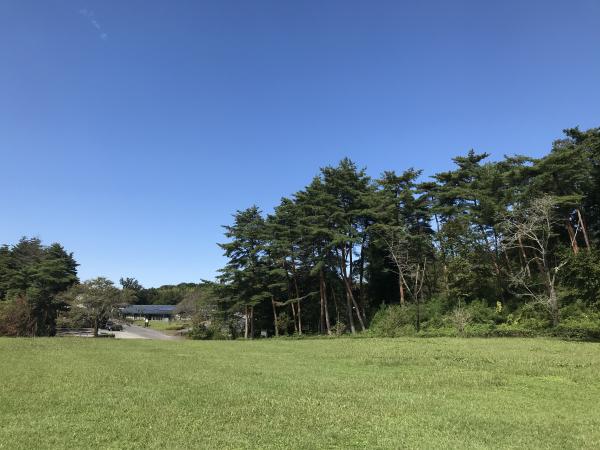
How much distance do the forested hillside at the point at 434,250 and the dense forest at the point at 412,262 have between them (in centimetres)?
13

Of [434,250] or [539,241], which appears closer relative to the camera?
[539,241]

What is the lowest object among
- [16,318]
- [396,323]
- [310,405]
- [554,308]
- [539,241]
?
[310,405]

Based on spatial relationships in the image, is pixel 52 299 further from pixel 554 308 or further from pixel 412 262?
pixel 554 308

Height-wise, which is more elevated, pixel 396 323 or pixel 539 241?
pixel 539 241

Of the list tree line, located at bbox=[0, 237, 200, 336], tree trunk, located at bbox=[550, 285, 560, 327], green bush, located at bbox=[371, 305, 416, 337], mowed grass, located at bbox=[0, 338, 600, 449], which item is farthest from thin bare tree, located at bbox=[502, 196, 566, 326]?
tree line, located at bbox=[0, 237, 200, 336]

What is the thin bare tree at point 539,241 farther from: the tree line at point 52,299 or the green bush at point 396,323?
the tree line at point 52,299

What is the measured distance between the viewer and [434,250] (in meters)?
41.3

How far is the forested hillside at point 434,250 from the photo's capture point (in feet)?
103

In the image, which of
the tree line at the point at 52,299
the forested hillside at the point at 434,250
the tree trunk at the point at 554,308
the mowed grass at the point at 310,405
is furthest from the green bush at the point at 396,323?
the tree line at the point at 52,299

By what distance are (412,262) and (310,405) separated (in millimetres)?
33672

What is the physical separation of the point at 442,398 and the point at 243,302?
37.6m

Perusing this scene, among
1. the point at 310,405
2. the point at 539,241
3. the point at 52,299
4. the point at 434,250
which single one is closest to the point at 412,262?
the point at 434,250

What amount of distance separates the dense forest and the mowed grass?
14559mm

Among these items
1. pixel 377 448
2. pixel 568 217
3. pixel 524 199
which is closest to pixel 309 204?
pixel 524 199
